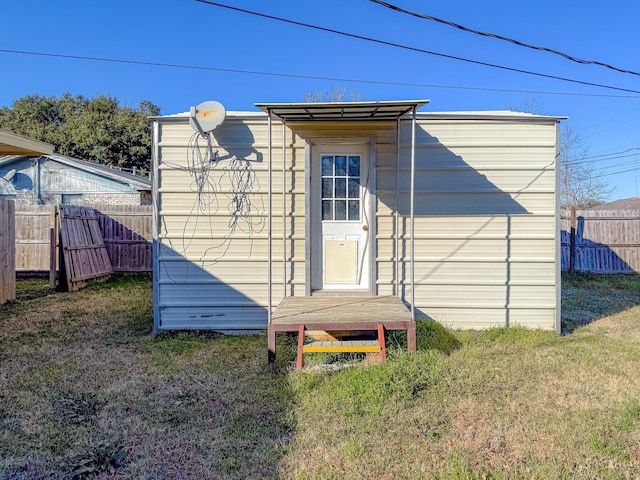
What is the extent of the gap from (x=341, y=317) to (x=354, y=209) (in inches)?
61.2

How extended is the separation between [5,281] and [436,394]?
6.82m

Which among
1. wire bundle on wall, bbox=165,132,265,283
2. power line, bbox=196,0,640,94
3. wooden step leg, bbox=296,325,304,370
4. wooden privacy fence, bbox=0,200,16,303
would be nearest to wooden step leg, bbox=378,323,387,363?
wooden step leg, bbox=296,325,304,370

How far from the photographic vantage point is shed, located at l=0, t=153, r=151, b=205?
13328mm

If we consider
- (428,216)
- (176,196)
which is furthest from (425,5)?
(176,196)

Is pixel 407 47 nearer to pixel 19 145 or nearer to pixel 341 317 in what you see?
pixel 341 317

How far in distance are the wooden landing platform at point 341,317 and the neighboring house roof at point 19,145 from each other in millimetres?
4215

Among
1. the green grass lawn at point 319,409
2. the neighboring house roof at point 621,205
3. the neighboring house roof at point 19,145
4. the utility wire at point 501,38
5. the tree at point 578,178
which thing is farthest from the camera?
the neighboring house roof at point 621,205

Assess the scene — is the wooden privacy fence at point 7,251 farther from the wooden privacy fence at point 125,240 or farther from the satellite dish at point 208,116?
the satellite dish at point 208,116

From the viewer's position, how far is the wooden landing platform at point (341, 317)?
12.5 feet

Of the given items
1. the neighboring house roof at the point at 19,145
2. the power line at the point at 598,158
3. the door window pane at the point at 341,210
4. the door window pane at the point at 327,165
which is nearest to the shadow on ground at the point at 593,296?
the door window pane at the point at 341,210

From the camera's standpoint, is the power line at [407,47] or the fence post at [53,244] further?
the fence post at [53,244]

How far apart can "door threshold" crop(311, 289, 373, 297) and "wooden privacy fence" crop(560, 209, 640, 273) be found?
7212 mm

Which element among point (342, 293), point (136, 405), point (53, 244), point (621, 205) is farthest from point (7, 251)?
point (621, 205)

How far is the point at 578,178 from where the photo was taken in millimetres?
20875
